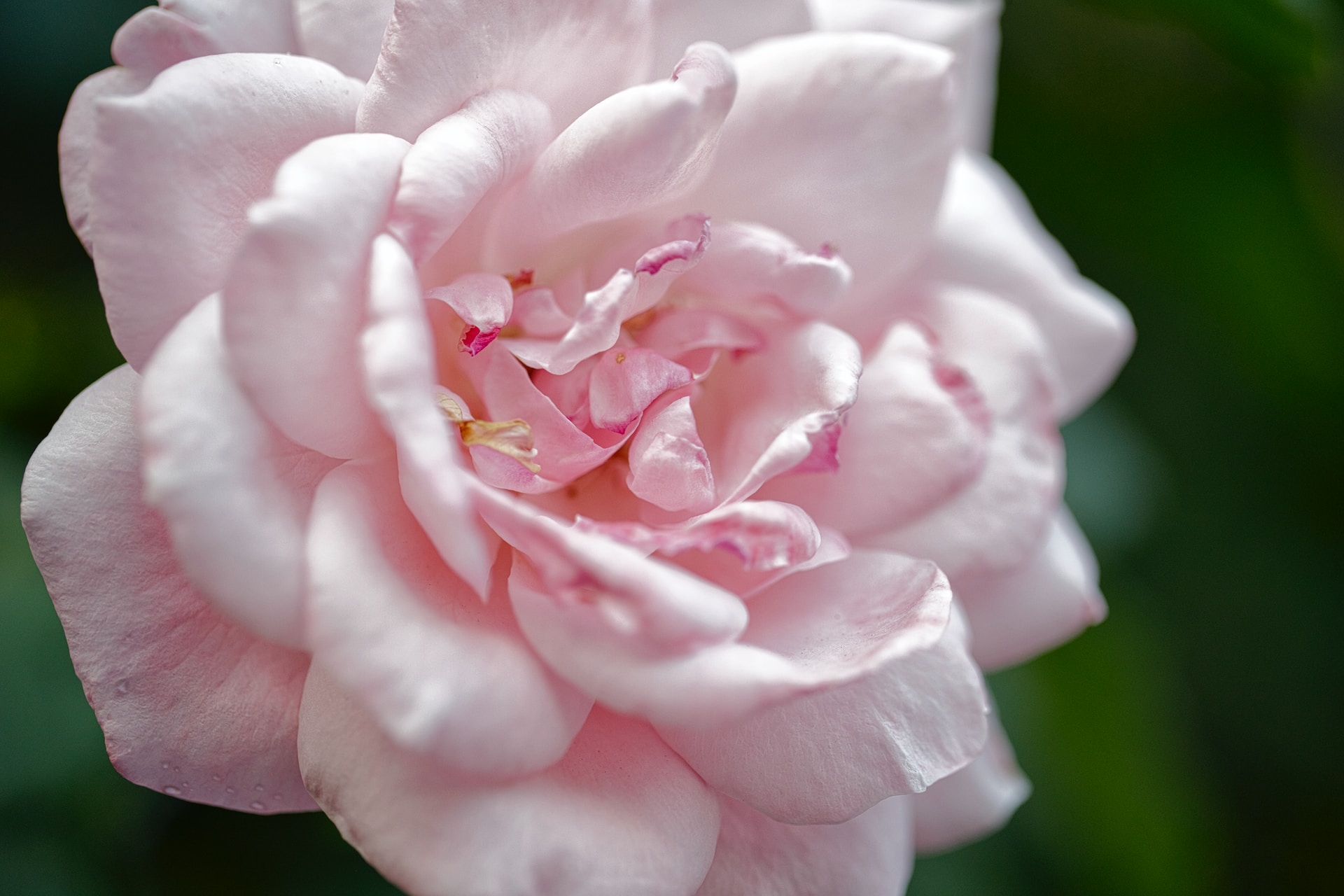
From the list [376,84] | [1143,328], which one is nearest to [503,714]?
[376,84]

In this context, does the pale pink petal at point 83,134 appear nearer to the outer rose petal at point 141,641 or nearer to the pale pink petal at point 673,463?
the outer rose petal at point 141,641

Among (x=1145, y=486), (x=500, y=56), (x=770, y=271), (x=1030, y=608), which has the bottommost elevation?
(x=1145, y=486)

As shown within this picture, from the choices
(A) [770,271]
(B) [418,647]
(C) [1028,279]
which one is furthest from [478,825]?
(C) [1028,279]

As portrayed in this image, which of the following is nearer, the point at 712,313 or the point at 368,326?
the point at 368,326

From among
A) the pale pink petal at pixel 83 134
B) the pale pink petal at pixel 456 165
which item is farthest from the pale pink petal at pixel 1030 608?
the pale pink petal at pixel 83 134

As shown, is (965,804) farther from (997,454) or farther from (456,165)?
(456,165)

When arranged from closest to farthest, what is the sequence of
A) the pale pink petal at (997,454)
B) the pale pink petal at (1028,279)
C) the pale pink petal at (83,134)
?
the pale pink petal at (83,134) < the pale pink petal at (997,454) < the pale pink petal at (1028,279)

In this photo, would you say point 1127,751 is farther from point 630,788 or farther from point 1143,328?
point 630,788
